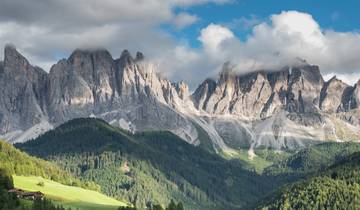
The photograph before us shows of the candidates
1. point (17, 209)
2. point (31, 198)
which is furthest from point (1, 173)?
point (17, 209)

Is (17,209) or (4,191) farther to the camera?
(4,191)

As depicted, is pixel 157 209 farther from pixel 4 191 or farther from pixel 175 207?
pixel 4 191

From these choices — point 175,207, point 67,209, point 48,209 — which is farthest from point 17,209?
point 175,207

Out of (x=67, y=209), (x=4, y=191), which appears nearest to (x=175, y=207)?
(x=67, y=209)

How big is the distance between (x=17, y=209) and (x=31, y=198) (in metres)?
33.7

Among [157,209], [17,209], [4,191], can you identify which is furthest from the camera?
[157,209]

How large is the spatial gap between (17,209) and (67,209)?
30.8 meters

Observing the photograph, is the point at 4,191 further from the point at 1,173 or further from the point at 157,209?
the point at 157,209

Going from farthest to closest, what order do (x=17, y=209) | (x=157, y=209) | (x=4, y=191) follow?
(x=157, y=209) → (x=4, y=191) → (x=17, y=209)

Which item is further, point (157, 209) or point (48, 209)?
→ point (157, 209)

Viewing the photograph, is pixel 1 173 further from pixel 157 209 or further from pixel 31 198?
pixel 157 209

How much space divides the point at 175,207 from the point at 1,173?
1846 inches

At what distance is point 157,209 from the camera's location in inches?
7672

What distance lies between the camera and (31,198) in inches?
7825
